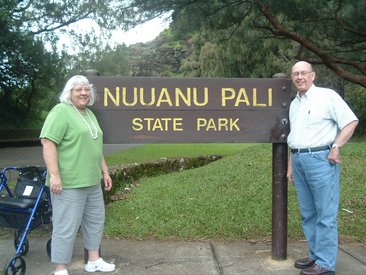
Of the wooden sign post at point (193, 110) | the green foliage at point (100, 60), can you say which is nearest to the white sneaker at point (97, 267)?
the wooden sign post at point (193, 110)

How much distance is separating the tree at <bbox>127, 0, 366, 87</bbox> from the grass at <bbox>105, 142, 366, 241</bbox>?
10.1ft

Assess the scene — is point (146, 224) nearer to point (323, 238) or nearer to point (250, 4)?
point (323, 238)

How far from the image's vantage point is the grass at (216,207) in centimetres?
394

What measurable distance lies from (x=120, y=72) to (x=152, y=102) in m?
43.1

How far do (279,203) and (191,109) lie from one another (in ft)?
3.81

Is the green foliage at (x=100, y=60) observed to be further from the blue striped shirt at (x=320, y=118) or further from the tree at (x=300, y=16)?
the blue striped shirt at (x=320, y=118)

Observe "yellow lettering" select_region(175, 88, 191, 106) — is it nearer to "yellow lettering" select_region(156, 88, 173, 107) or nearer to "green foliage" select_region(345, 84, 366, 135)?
"yellow lettering" select_region(156, 88, 173, 107)

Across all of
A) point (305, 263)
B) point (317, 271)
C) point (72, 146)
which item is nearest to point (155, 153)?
point (305, 263)

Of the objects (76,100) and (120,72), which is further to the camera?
(120,72)

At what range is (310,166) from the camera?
2.67 m

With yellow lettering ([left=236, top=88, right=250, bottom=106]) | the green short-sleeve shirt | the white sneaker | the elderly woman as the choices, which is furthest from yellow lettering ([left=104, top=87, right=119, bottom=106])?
the white sneaker

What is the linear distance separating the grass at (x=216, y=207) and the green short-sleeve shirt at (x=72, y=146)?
1.47m

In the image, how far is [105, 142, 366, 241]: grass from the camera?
3.94m

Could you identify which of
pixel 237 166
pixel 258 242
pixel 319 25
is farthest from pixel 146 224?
pixel 319 25
